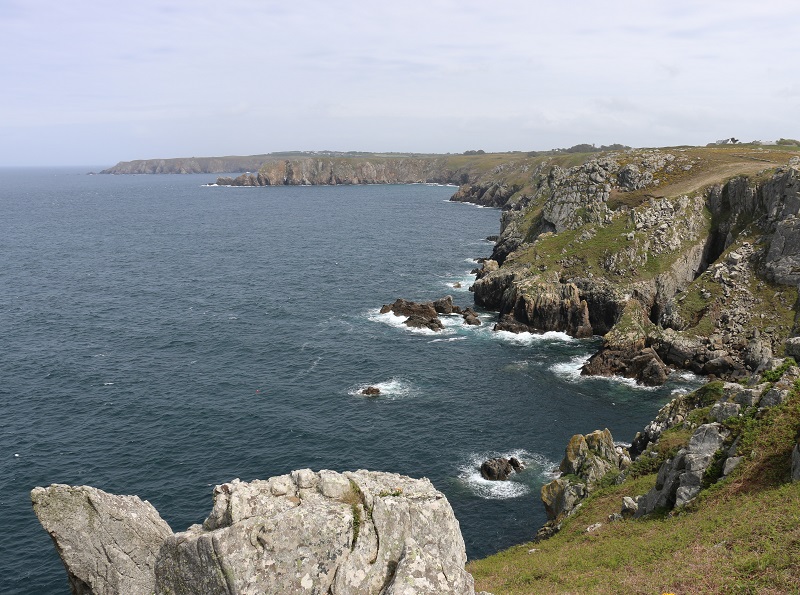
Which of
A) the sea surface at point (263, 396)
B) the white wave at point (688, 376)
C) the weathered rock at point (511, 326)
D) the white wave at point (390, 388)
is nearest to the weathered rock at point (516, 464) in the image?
the sea surface at point (263, 396)

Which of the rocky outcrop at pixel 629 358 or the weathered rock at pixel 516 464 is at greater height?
the rocky outcrop at pixel 629 358

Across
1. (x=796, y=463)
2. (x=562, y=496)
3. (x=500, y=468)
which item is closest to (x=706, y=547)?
(x=796, y=463)

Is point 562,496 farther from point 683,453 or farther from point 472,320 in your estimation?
point 472,320

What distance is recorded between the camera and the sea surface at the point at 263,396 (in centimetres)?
5372

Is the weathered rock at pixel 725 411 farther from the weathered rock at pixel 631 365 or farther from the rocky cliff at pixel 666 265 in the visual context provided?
the weathered rock at pixel 631 365

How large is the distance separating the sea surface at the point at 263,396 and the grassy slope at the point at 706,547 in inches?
679

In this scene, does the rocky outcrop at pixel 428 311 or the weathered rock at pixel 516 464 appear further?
the rocky outcrop at pixel 428 311

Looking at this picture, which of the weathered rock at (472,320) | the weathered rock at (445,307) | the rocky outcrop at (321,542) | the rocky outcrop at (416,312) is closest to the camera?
the rocky outcrop at (321,542)

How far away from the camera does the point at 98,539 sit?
26031 mm

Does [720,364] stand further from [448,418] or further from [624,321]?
[448,418]

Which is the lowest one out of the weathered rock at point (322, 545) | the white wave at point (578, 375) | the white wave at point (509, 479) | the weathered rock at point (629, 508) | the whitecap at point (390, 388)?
the white wave at point (509, 479)

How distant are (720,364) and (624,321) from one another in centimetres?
1362

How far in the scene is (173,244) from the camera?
566 ft

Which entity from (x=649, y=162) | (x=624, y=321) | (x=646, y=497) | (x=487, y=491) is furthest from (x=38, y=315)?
(x=649, y=162)
